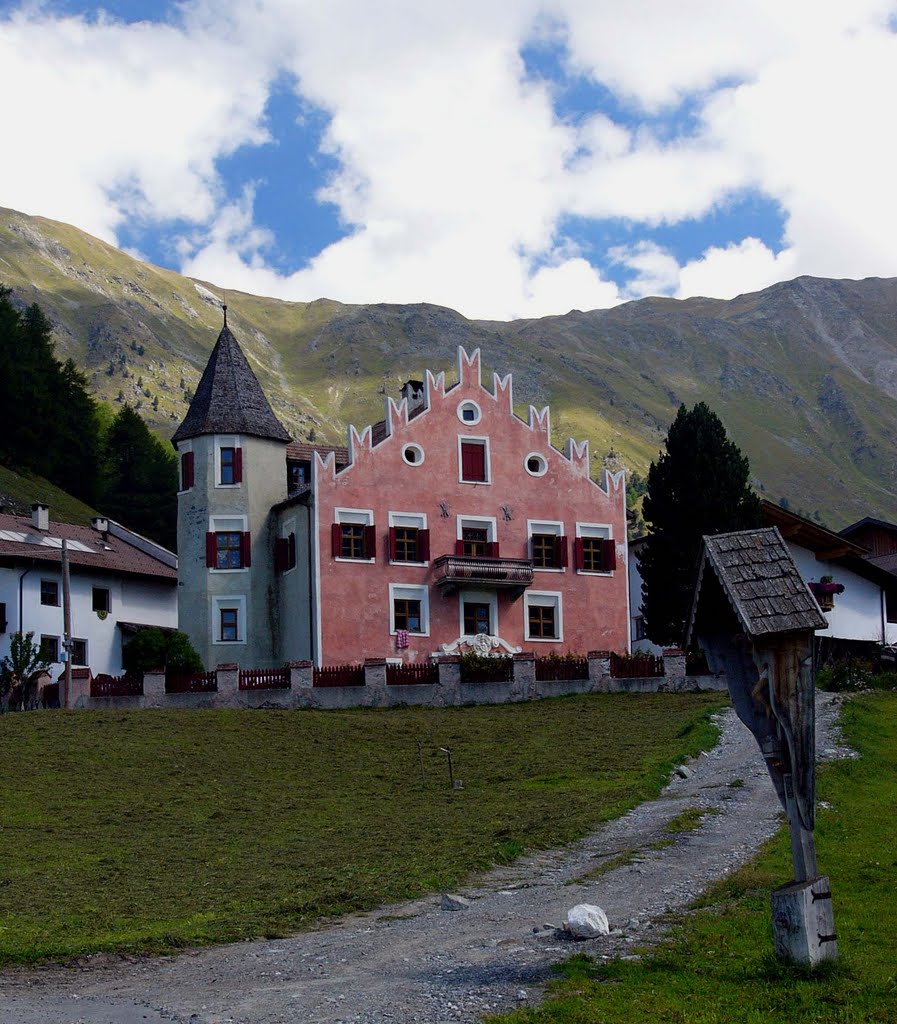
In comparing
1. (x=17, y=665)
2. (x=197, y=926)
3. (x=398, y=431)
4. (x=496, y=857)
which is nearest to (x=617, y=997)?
(x=197, y=926)

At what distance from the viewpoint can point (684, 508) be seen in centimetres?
6562

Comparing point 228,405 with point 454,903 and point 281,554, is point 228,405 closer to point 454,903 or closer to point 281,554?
point 281,554

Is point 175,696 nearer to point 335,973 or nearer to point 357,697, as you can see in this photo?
point 357,697

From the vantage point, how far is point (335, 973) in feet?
62.2

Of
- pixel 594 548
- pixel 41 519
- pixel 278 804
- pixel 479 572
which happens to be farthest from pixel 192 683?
pixel 41 519

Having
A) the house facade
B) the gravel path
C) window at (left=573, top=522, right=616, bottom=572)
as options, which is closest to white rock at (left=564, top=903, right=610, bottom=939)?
the gravel path

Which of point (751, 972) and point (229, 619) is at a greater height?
point (229, 619)

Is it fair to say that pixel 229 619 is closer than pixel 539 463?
Yes

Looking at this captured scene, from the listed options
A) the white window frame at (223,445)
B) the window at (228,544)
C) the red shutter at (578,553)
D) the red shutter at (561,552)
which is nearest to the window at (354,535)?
the window at (228,544)

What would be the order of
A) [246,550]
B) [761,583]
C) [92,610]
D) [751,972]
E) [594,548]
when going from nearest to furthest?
[751,972] < [761,583] < [246,550] < [594,548] < [92,610]

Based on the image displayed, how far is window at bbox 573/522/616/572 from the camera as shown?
71375 mm

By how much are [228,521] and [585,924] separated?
5083 cm

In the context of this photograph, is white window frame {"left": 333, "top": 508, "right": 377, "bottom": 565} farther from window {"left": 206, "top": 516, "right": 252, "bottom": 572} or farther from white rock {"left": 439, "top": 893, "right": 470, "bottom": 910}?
white rock {"left": 439, "top": 893, "right": 470, "bottom": 910}

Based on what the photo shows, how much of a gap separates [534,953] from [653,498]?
160 ft
